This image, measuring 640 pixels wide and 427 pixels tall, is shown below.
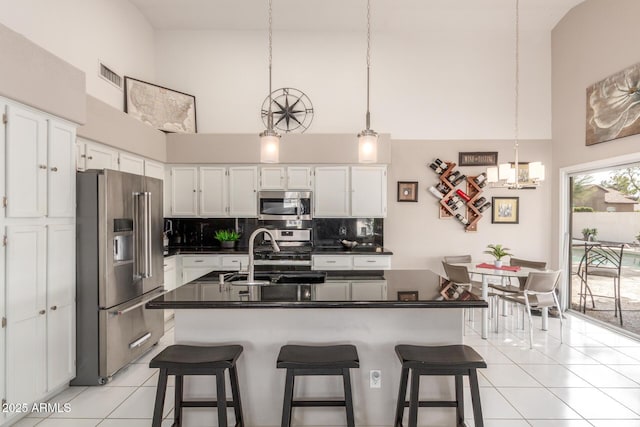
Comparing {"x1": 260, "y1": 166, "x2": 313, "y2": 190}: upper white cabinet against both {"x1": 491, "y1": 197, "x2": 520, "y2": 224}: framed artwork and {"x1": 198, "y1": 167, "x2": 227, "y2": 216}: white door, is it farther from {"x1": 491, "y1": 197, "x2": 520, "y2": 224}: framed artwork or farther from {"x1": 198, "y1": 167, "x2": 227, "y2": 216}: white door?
{"x1": 491, "y1": 197, "x2": 520, "y2": 224}: framed artwork

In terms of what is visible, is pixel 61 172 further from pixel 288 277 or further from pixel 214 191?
pixel 214 191

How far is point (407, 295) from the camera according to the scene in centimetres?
211

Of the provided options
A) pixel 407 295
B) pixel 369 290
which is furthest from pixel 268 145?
pixel 407 295

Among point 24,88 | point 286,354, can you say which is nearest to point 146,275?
point 24,88

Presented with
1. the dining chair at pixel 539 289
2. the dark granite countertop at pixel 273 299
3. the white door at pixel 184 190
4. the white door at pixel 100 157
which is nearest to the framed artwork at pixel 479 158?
the dining chair at pixel 539 289

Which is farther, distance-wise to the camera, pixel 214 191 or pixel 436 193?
pixel 436 193

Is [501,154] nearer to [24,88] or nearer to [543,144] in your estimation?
[543,144]

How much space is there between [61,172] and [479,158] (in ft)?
17.4

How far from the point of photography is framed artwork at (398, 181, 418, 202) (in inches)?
213

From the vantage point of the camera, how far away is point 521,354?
3.55 meters

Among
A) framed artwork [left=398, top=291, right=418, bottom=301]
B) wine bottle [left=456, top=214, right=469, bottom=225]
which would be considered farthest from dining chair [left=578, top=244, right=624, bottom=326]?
framed artwork [left=398, top=291, right=418, bottom=301]

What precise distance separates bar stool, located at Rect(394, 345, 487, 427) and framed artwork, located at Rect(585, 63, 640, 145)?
376 centimetres

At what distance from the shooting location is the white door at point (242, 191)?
5.10 metres

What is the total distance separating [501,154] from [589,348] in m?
2.93
